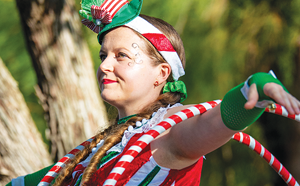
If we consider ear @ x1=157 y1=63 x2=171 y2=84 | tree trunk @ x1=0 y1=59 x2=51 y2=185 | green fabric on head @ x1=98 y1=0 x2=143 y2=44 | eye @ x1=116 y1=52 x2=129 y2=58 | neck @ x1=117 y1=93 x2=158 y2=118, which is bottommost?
tree trunk @ x1=0 y1=59 x2=51 y2=185

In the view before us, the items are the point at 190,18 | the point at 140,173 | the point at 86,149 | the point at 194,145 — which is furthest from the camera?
the point at 190,18

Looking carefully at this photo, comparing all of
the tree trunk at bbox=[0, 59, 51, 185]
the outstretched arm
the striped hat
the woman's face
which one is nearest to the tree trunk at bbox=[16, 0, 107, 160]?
the tree trunk at bbox=[0, 59, 51, 185]

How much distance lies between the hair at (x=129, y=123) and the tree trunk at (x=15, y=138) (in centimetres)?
85

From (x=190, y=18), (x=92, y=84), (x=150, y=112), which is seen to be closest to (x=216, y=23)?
(x=190, y=18)

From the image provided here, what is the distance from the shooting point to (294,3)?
10.2ft

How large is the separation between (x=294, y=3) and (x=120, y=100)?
248 centimetres

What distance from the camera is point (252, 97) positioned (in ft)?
2.79

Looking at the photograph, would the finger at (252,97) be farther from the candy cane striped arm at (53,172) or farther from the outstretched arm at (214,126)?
the candy cane striped arm at (53,172)

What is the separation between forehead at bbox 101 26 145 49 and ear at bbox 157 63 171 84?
0.14 metres

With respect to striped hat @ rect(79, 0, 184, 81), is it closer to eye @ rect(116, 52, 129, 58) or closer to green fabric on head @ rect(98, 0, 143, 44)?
green fabric on head @ rect(98, 0, 143, 44)

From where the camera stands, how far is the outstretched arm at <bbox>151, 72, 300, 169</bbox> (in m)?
0.84

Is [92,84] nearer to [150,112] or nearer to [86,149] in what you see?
[86,149]

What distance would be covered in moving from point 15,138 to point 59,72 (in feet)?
1.96

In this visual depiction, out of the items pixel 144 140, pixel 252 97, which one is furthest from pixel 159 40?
pixel 252 97
